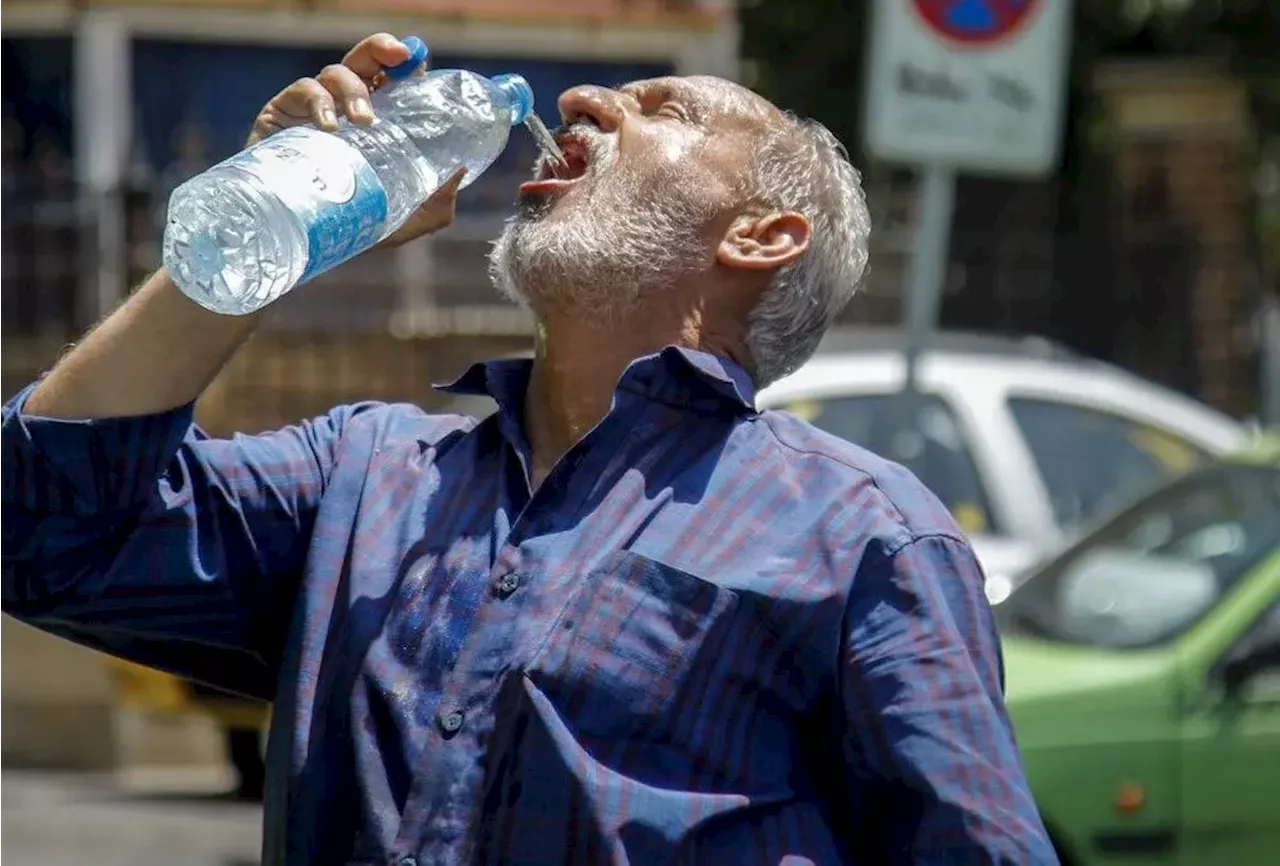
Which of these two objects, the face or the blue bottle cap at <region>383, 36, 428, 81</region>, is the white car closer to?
the face

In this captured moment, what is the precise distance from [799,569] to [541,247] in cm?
49

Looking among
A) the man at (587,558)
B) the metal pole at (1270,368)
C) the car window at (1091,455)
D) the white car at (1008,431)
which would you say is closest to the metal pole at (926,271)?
the white car at (1008,431)

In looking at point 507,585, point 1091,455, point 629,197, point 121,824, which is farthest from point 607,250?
point 121,824

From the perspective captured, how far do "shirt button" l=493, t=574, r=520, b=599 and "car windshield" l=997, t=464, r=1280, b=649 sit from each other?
13.3 feet

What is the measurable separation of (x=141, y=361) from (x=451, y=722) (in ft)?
1.71

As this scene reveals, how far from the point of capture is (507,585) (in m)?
2.68

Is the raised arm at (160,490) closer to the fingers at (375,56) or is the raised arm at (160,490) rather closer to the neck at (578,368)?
the fingers at (375,56)

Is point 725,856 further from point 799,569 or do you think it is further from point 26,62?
point 26,62

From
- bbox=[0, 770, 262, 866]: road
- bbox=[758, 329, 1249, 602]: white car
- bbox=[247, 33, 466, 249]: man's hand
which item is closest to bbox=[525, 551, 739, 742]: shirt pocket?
bbox=[247, 33, 466, 249]: man's hand

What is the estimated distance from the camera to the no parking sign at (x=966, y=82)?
24.4 feet

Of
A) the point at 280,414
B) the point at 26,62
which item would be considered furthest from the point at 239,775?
the point at 26,62

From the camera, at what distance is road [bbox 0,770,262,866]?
27.8ft

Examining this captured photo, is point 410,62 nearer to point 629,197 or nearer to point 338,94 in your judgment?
point 338,94

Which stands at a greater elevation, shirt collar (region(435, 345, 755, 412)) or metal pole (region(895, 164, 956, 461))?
shirt collar (region(435, 345, 755, 412))
